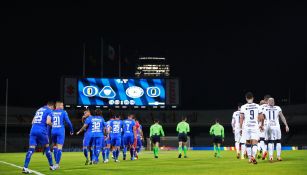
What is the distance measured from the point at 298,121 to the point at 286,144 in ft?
13.9

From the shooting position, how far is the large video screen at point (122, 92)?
52656 mm

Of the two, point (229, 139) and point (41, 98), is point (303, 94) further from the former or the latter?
point (41, 98)

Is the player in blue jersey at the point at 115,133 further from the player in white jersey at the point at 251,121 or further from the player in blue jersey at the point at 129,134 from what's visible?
the player in white jersey at the point at 251,121

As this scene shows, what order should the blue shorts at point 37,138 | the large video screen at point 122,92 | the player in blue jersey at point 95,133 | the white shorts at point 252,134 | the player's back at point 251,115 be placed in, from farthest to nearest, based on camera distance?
the large video screen at point 122,92 < the player in blue jersey at point 95,133 < the player's back at point 251,115 < the white shorts at point 252,134 < the blue shorts at point 37,138

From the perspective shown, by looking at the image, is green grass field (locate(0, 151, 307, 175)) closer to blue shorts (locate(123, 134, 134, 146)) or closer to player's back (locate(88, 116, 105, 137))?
player's back (locate(88, 116, 105, 137))

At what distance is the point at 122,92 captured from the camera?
5306 centimetres

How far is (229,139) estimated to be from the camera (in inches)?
2904

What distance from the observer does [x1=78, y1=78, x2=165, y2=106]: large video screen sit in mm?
52656

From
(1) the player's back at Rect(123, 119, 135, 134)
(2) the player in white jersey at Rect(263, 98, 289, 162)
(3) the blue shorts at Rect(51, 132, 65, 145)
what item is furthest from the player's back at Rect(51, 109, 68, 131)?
(1) the player's back at Rect(123, 119, 135, 134)

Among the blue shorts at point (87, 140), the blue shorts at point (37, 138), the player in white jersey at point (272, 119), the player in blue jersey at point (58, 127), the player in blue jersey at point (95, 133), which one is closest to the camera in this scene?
the blue shorts at point (37, 138)

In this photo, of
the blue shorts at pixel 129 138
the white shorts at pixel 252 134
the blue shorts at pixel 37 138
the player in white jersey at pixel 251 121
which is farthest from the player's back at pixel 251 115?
the blue shorts at pixel 129 138

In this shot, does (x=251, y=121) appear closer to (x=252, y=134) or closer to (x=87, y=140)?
(x=252, y=134)

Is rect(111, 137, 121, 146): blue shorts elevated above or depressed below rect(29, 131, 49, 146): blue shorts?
below

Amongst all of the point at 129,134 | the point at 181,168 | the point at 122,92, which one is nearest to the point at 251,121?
the point at 181,168
